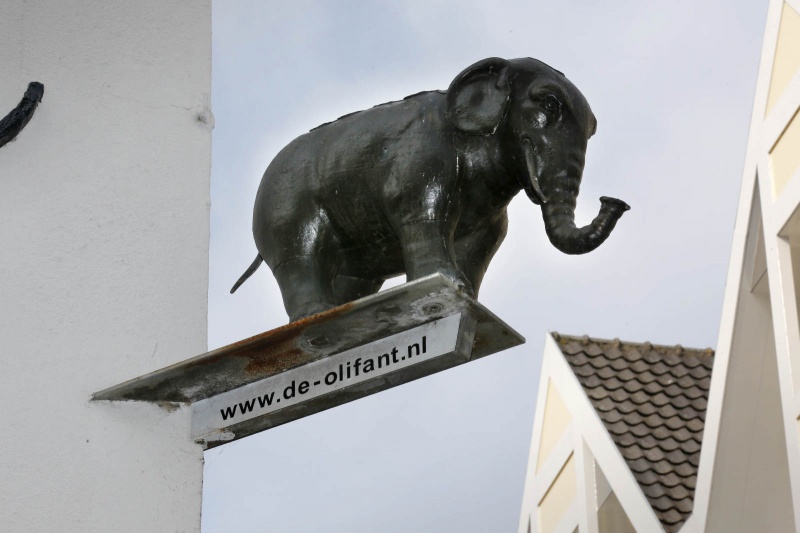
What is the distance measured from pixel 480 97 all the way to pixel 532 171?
0.99ft

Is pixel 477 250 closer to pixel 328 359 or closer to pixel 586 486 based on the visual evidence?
pixel 328 359

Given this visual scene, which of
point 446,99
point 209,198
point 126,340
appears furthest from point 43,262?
point 446,99

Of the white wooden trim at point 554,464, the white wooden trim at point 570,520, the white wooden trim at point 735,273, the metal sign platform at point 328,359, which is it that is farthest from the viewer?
the white wooden trim at point 554,464

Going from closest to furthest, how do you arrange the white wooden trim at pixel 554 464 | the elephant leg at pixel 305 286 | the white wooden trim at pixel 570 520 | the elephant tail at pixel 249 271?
the elephant leg at pixel 305 286, the elephant tail at pixel 249 271, the white wooden trim at pixel 570 520, the white wooden trim at pixel 554 464

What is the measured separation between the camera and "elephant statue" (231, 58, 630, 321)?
4.25m

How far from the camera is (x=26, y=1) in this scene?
484 cm

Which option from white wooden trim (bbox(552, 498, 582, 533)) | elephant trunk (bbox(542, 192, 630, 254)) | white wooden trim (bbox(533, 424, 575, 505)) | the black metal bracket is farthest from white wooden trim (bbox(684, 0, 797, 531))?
the black metal bracket

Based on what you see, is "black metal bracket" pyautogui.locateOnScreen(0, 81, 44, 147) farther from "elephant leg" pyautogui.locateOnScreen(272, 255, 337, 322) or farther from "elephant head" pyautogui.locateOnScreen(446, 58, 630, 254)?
"elephant head" pyautogui.locateOnScreen(446, 58, 630, 254)

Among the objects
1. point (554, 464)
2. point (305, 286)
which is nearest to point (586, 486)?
point (554, 464)

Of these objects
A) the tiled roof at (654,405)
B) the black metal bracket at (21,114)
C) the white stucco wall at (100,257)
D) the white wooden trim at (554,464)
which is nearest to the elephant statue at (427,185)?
the white stucco wall at (100,257)

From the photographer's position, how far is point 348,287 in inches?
182

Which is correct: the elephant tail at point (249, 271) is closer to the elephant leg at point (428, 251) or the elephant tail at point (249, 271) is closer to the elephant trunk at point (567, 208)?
the elephant leg at point (428, 251)

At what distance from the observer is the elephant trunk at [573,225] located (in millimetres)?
4090

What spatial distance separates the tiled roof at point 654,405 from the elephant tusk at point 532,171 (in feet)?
35.6
